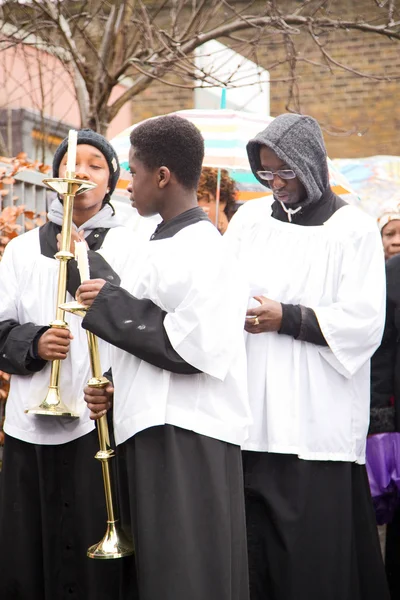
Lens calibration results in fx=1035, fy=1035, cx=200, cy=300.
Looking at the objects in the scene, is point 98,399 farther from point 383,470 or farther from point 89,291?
point 383,470

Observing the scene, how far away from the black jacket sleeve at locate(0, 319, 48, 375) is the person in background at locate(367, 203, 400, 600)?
1.81m

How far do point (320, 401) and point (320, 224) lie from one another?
0.85 metres

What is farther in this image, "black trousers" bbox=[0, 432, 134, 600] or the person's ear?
"black trousers" bbox=[0, 432, 134, 600]

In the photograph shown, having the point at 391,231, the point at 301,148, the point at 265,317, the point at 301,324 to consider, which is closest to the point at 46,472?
the point at 265,317

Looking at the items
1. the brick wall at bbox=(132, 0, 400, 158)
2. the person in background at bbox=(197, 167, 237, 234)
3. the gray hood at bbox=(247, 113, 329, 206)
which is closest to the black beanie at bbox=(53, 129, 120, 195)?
the gray hood at bbox=(247, 113, 329, 206)

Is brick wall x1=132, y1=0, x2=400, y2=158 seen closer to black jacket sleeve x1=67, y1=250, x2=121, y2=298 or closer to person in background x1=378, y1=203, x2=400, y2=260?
person in background x1=378, y1=203, x2=400, y2=260

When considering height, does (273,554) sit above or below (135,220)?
below

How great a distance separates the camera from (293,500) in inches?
185

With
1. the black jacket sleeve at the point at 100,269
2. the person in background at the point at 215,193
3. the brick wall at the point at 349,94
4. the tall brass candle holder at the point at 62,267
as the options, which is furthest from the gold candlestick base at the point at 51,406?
the brick wall at the point at 349,94

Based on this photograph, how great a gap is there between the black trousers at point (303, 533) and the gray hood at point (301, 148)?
128cm

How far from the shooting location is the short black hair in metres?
3.91

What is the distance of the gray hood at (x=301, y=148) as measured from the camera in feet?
15.8

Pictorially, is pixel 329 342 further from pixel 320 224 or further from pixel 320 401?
pixel 320 224

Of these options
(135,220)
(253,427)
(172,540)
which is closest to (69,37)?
(135,220)
